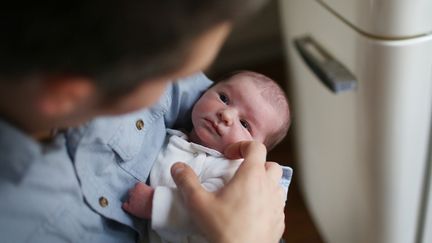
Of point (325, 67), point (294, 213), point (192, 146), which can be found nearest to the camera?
point (192, 146)

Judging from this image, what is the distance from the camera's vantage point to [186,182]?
1.75 feet

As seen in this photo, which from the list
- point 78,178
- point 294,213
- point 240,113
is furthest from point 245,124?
point 294,213

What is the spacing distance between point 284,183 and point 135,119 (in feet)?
0.62

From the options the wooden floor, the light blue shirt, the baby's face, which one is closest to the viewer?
the light blue shirt

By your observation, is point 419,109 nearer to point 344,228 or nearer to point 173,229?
point 344,228

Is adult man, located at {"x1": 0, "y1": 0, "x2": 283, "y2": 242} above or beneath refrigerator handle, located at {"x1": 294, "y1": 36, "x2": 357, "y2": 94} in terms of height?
above

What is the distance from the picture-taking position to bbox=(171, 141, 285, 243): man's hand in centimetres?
51

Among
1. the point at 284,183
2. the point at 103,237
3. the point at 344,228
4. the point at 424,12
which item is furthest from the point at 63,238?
the point at 344,228

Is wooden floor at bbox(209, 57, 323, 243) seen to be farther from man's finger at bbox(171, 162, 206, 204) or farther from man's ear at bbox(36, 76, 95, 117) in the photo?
man's ear at bbox(36, 76, 95, 117)

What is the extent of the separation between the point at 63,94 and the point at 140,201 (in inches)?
Answer: 9.1

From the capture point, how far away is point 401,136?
2.82 feet

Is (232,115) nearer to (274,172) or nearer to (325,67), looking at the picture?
(274,172)

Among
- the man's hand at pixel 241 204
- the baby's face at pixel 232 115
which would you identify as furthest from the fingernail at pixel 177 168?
the baby's face at pixel 232 115

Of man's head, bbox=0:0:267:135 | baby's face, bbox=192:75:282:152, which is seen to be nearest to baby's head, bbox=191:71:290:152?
baby's face, bbox=192:75:282:152
